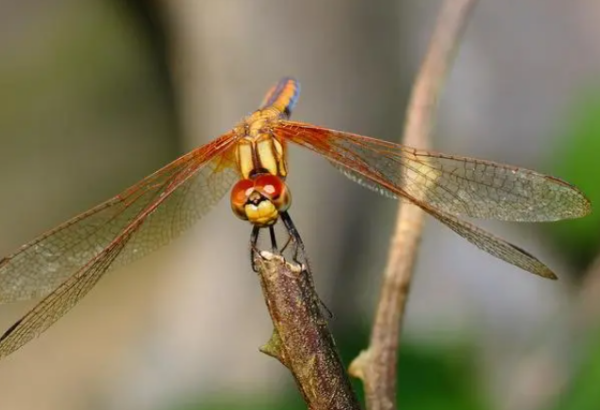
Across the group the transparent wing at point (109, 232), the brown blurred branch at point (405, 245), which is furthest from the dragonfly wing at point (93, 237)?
the brown blurred branch at point (405, 245)

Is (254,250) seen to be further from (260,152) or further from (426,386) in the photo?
(426,386)

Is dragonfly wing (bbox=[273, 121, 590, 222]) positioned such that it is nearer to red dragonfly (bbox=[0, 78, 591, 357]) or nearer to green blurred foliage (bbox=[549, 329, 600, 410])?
red dragonfly (bbox=[0, 78, 591, 357])

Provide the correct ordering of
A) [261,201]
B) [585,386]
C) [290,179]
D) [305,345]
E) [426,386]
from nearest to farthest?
[305,345]
[261,201]
[585,386]
[426,386]
[290,179]

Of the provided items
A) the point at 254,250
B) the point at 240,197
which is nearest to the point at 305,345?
the point at 254,250

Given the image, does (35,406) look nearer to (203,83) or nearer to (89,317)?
(89,317)

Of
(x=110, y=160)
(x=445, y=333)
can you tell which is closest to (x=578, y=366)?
(x=445, y=333)

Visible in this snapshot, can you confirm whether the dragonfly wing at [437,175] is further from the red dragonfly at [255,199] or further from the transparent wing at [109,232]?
the transparent wing at [109,232]
